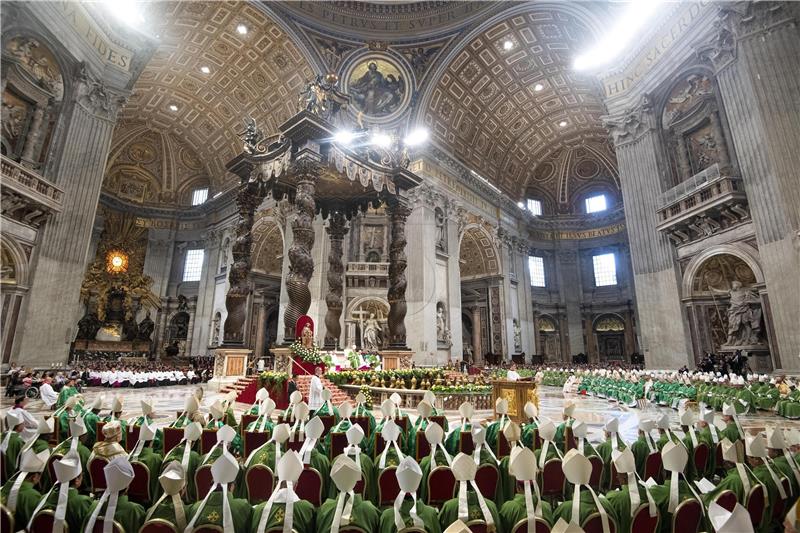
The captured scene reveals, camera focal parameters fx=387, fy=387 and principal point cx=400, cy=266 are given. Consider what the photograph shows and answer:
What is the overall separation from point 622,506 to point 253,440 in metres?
2.52

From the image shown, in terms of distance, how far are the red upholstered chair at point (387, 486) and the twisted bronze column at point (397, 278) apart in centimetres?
821

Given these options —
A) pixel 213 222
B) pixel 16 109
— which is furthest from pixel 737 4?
pixel 213 222

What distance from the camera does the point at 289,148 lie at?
9367 millimetres

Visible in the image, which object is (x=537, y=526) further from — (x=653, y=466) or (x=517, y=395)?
(x=517, y=395)

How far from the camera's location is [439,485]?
237 centimetres

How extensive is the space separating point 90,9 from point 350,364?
42.7 feet

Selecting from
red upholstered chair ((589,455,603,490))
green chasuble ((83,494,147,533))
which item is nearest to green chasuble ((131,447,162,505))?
green chasuble ((83,494,147,533))

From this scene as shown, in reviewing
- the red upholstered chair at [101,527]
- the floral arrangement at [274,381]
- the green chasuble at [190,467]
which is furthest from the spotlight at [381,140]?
the red upholstered chair at [101,527]

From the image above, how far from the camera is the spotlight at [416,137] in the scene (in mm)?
18578

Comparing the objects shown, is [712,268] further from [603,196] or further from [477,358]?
[603,196]

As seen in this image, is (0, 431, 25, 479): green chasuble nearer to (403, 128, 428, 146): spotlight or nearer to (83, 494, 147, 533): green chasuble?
(83, 494, 147, 533): green chasuble

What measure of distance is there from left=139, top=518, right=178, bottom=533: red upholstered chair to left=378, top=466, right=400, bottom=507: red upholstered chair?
3.90 feet

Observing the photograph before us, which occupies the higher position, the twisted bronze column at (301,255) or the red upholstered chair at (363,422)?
the twisted bronze column at (301,255)

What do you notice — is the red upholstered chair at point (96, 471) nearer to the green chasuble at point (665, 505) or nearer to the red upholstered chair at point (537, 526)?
the red upholstered chair at point (537, 526)
